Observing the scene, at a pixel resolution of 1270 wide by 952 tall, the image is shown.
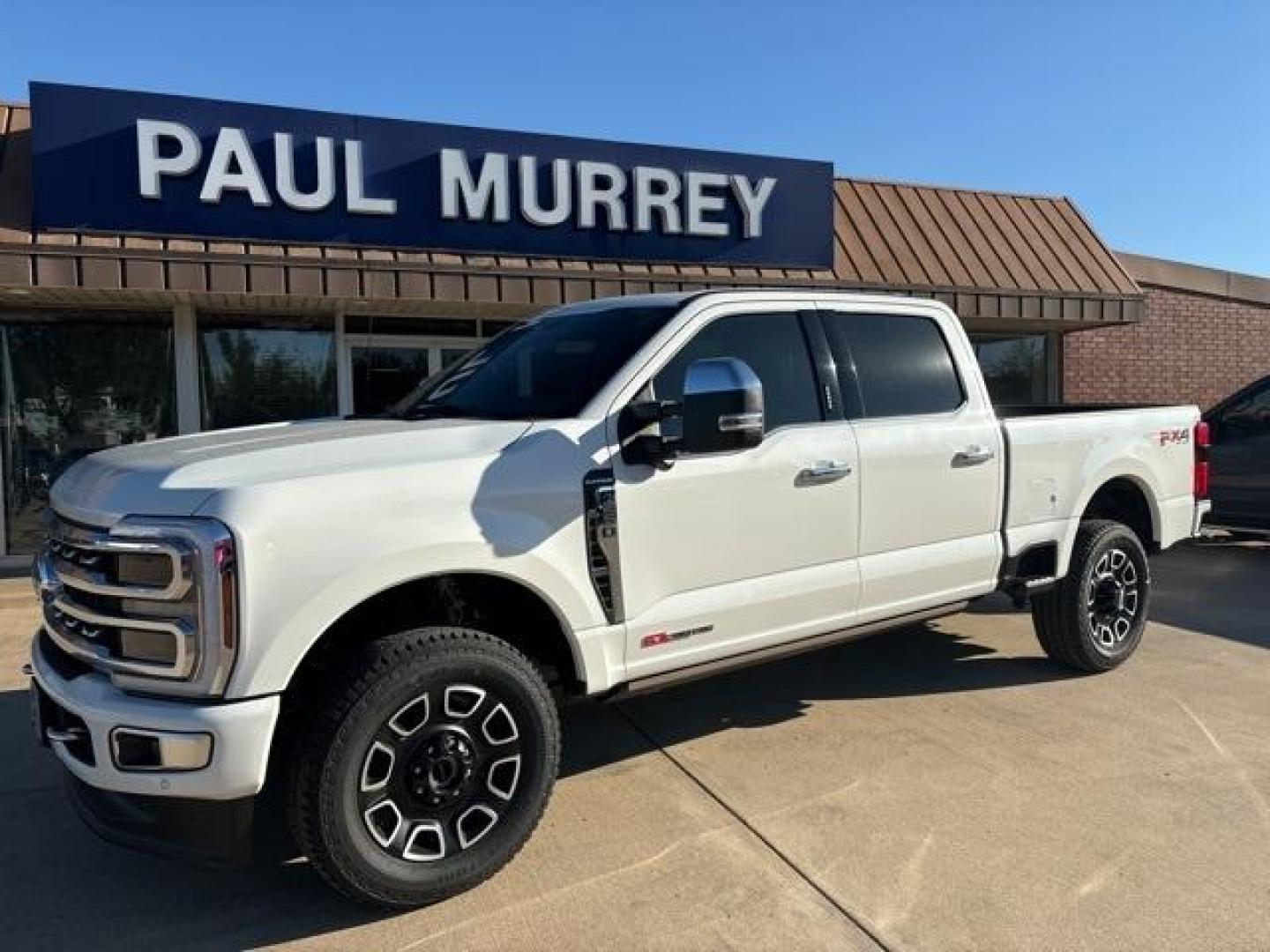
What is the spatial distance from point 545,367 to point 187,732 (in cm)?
199

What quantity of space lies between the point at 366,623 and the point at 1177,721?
3896 mm

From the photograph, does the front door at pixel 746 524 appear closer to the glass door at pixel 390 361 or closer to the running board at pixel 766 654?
the running board at pixel 766 654

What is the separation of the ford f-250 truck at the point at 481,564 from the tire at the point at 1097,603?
82 centimetres

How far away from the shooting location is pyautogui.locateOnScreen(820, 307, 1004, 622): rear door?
14.2 ft

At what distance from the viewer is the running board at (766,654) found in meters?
3.63

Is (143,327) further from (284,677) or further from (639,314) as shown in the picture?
(284,677)

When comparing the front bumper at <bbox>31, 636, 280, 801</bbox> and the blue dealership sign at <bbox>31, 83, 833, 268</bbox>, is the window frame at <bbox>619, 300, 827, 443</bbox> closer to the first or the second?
the front bumper at <bbox>31, 636, 280, 801</bbox>

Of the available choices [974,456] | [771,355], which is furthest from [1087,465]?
[771,355]

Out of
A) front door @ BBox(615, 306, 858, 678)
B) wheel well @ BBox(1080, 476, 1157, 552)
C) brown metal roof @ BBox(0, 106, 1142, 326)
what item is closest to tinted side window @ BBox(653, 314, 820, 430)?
front door @ BBox(615, 306, 858, 678)

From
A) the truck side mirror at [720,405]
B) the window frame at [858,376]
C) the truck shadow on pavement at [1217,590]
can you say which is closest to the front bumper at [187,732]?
the truck side mirror at [720,405]

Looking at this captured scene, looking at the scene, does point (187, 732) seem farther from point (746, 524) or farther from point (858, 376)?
point (858, 376)

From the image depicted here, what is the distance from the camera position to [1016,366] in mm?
13219

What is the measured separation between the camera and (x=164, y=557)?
271 centimetres

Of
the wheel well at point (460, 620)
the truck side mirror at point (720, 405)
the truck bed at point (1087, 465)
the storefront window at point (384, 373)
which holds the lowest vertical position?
the wheel well at point (460, 620)
